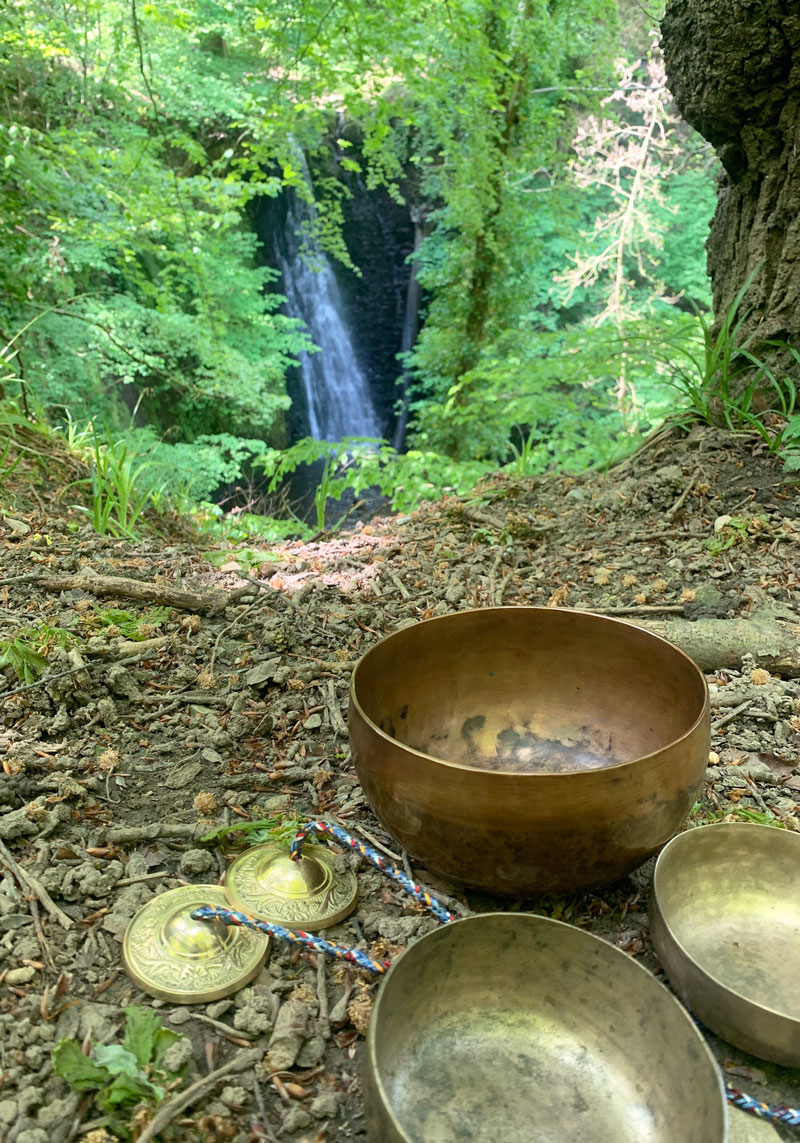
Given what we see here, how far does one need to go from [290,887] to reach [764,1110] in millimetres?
725

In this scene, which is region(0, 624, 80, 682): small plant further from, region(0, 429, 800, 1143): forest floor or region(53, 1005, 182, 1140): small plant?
region(53, 1005, 182, 1140): small plant

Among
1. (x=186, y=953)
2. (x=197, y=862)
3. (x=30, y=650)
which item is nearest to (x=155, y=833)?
(x=197, y=862)

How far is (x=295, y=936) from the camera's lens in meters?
1.05

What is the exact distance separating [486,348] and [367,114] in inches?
98.7

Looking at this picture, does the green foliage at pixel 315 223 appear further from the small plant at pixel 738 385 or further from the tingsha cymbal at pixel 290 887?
the tingsha cymbal at pixel 290 887

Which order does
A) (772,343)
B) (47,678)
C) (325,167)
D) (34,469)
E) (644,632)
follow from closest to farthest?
(644,632) → (47,678) → (772,343) → (34,469) → (325,167)

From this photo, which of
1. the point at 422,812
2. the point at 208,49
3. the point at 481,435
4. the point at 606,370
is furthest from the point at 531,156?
the point at 422,812

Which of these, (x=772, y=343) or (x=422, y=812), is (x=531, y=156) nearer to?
(x=772, y=343)

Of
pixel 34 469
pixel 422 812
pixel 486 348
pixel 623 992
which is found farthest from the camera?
pixel 486 348

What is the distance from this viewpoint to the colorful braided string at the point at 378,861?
3.71ft

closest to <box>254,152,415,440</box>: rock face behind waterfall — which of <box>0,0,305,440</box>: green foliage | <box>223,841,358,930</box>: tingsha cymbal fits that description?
<box>0,0,305,440</box>: green foliage

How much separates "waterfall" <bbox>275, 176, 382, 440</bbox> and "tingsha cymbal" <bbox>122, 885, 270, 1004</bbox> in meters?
9.38

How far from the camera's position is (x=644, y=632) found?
149 cm

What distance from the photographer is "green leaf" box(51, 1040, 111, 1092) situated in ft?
2.88
